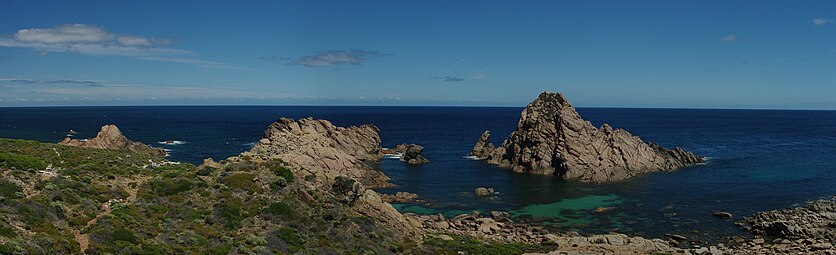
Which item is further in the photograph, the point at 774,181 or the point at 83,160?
the point at 774,181

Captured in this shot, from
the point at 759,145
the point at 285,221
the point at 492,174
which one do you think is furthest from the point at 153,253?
the point at 759,145

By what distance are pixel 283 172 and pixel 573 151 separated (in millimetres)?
69944

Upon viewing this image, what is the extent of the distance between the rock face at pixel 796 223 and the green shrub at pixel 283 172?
5192 cm

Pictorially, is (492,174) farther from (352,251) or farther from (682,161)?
(352,251)

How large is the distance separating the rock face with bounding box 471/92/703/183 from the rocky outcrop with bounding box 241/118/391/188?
31.4 m

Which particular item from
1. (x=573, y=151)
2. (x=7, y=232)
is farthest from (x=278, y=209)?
(x=573, y=151)

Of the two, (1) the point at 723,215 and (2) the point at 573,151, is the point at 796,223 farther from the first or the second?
(2) the point at 573,151

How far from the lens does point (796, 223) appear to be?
209ft

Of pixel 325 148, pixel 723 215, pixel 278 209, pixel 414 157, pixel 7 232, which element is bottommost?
pixel 723 215

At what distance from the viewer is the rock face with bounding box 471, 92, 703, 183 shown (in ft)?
352

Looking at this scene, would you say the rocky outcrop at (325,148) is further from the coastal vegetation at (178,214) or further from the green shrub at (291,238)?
the green shrub at (291,238)

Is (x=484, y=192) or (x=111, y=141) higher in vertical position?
(x=111, y=141)

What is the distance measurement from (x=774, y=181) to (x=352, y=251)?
86.2 metres

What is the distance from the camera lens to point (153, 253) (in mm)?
35688
